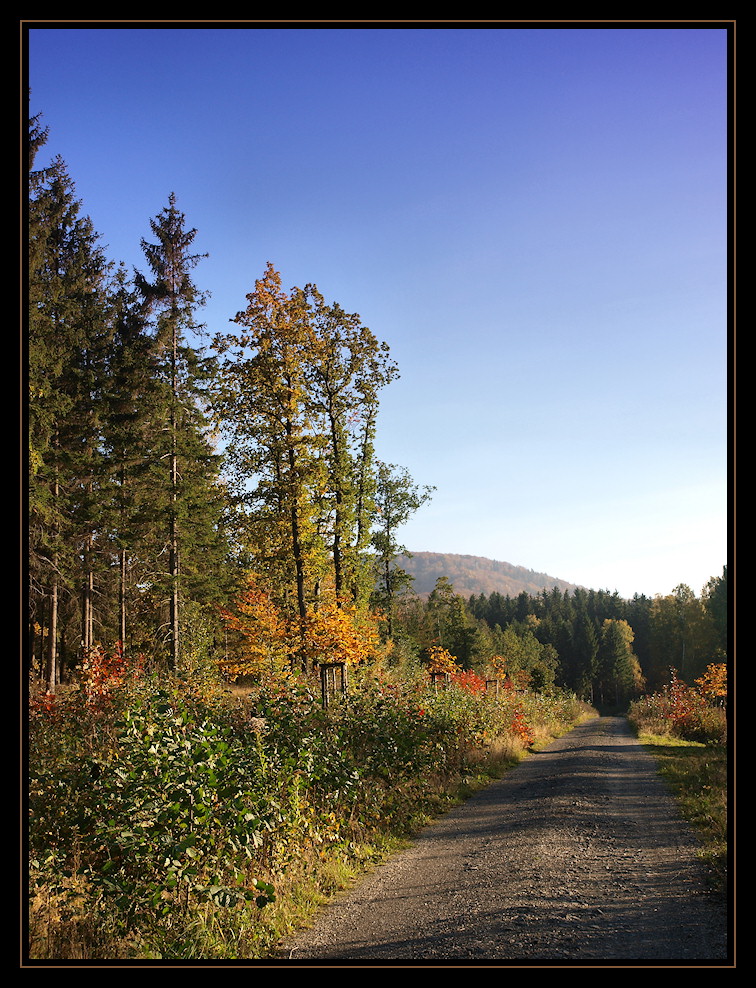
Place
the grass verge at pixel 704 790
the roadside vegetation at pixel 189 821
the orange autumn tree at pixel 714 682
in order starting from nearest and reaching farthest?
the roadside vegetation at pixel 189 821 → the grass verge at pixel 704 790 → the orange autumn tree at pixel 714 682

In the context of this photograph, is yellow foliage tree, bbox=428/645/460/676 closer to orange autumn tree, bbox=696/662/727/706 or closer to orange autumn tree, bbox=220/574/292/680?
orange autumn tree, bbox=220/574/292/680

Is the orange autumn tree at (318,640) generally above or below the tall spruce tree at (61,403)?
below

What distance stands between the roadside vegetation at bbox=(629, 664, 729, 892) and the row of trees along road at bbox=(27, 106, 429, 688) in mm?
9717

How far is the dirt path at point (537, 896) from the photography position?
4.46 meters

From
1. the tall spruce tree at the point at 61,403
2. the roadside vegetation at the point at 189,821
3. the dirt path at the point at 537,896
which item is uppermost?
the tall spruce tree at the point at 61,403

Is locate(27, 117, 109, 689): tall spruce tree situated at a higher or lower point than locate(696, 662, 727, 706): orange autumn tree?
higher

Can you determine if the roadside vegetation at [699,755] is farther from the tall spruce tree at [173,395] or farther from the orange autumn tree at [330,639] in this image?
the tall spruce tree at [173,395]

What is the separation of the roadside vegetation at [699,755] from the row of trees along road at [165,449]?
9.72 meters

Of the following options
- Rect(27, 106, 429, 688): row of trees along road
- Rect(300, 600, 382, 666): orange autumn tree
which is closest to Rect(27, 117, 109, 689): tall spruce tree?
Rect(27, 106, 429, 688): row of trees along road

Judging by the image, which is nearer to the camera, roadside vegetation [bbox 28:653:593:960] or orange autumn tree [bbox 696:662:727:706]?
roadside vegetation [bbox 28:653:593:960]

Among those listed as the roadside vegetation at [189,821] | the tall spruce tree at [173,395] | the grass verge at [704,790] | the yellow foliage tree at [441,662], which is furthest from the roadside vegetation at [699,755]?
the tall spruce tree at [173,395]

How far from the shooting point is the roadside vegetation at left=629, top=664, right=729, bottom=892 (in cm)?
708

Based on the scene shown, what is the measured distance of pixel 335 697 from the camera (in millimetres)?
9242

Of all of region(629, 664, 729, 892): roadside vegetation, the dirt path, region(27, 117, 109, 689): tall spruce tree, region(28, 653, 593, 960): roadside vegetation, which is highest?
region(27, 117, 109, 689): tall spruce tree
